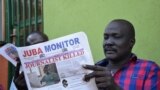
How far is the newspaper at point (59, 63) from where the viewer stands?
2.61 metres

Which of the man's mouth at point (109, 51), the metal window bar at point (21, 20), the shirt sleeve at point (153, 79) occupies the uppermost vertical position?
the man's mouth at point (109, 51)

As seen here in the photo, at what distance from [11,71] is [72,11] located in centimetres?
197

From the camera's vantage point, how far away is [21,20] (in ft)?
21.0

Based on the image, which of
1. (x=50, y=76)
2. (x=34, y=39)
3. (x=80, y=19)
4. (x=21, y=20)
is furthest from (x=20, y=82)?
(x=21, y=20)

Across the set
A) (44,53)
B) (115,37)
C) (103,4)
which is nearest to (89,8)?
(103,4)

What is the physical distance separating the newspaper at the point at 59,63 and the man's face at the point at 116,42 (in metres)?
0.48

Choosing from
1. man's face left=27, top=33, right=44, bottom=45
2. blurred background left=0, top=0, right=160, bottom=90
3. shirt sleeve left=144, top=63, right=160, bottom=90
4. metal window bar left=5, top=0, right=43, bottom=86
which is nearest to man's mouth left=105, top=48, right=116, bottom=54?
shirt sleeve left=144, top=63, right=160, bottom=90

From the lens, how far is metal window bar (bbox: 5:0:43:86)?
582cm

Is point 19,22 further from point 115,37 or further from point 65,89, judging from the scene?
point 65,89

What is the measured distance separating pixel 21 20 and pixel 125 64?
3.53 metres

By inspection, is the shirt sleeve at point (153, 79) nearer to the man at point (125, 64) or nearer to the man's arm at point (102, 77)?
the man at point (125, 64)

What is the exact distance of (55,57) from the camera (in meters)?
2.69

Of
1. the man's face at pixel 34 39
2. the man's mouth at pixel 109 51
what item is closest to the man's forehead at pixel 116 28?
the man's mouth at pixel 109 51

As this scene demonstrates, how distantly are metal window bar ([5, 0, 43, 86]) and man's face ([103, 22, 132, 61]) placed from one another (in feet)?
8.53
